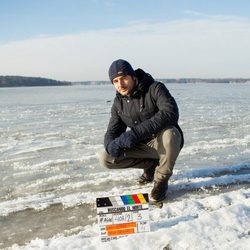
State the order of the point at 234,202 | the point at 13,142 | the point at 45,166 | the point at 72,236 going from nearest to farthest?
the point at 72,236
the point at 234,202
the point at 45,166
the point at 13,142

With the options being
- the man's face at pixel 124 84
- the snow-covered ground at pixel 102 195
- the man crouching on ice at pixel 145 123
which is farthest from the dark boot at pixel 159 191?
the man's face at pixel 124 84

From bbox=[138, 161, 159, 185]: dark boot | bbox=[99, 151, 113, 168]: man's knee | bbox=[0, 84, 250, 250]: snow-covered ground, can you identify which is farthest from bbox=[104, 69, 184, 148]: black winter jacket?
bbox=[0, 84, 250, 250]: snow-covered ground

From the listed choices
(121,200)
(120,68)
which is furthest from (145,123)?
(121,200)

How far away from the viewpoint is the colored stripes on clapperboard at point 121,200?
3117mm

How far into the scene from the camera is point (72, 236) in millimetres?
3561

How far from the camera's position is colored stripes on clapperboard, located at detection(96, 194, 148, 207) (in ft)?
10.2

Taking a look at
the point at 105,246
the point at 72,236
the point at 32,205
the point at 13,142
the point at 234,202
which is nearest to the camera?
the point at 105,246

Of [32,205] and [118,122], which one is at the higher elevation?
[118,122]

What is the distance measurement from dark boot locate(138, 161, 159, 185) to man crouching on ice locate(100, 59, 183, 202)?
0.39m

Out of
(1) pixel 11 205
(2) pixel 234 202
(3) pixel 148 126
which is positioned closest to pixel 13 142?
(1) pixel 11 205

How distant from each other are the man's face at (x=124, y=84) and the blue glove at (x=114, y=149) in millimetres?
613

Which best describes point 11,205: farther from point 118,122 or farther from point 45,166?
point 45,166

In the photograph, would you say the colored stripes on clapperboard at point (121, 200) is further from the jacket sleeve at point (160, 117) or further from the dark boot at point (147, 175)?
the dark boot at point (147, 175)

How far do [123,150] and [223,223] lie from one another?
1603 mm
